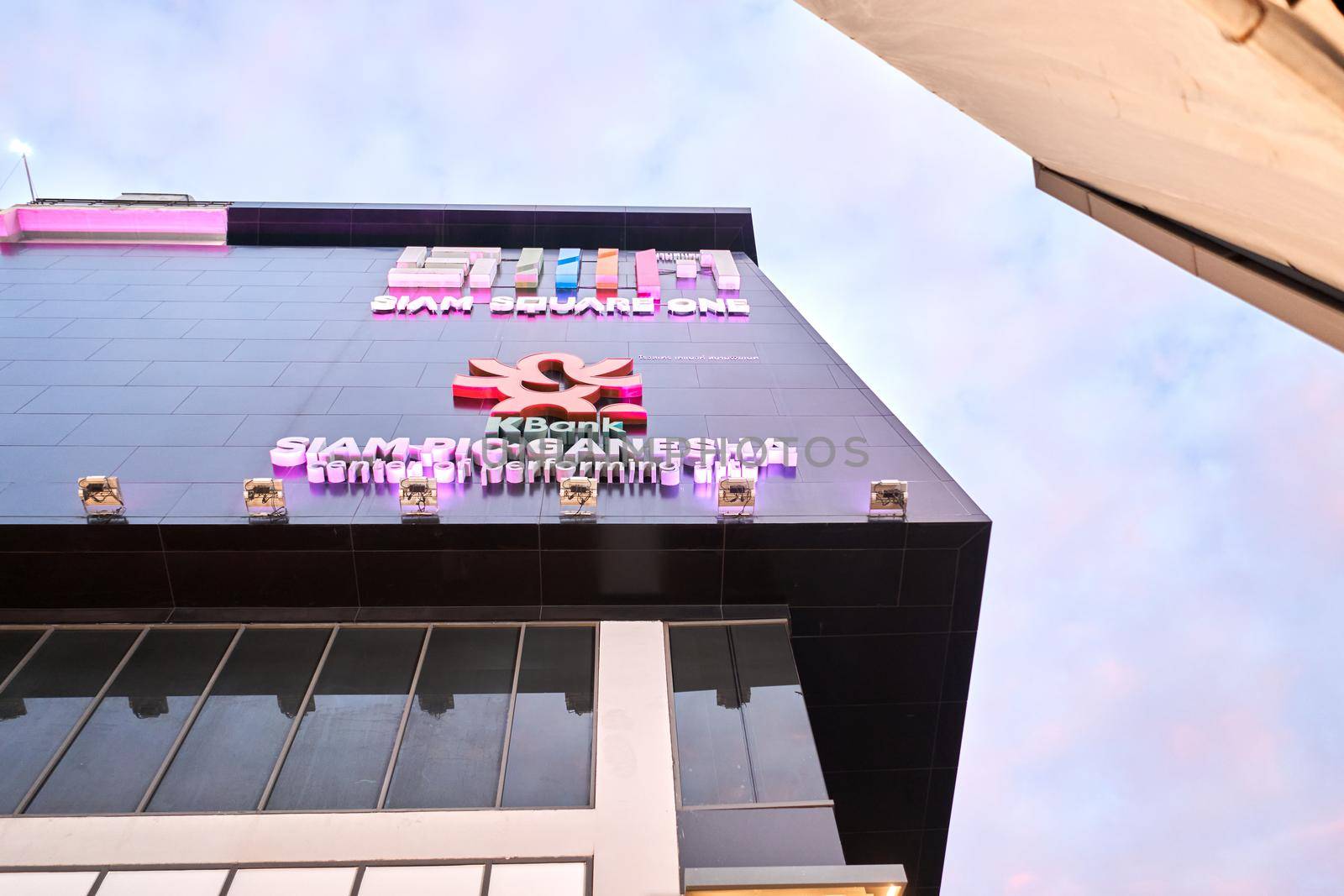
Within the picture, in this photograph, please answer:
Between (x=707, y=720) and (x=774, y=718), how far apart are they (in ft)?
2.85

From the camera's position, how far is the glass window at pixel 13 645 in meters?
10.8

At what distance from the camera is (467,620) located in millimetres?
11852

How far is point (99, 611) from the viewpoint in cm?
1178

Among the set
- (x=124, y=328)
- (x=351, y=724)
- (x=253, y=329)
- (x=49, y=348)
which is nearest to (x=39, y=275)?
(x=124, y=328)

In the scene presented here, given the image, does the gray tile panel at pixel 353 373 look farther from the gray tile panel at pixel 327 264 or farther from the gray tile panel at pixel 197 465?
the gray tile panel at pixel 327 264

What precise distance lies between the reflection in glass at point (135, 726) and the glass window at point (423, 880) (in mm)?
2896

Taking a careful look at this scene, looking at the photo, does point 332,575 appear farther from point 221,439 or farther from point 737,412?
point 737,412

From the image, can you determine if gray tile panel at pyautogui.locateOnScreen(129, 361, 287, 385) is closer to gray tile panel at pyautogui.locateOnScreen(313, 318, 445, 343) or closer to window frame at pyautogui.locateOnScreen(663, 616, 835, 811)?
gray tile panel at pyautogui.locateOnScreen(313, 318, 445, 343)

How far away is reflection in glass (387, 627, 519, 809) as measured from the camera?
923cm

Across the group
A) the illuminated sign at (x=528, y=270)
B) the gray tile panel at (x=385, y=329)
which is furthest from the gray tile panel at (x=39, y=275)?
the illuminated sign at (x=528, y=270)

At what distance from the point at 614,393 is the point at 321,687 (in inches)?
317

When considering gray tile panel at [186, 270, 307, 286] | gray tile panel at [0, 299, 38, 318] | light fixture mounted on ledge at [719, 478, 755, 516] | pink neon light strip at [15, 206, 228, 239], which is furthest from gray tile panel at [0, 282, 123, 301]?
light fixture mounted on ledge at [719, 478, 755, 516]

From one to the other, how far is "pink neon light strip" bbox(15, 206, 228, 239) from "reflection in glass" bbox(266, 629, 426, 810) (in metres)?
19.1

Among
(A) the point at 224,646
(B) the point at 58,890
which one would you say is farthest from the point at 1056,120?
(A) the point at 224,646
